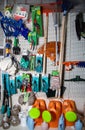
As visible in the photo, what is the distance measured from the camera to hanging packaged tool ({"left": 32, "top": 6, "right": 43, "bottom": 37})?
1859mm

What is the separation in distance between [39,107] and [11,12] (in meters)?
1.00

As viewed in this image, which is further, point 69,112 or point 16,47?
point 16,47

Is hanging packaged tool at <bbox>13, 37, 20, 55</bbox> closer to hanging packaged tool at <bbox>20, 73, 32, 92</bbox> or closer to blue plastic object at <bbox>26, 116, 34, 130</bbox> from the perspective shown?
hanging packaged tool at <bbox>20, 73, 32, 92</bbox>

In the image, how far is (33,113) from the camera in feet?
5.93

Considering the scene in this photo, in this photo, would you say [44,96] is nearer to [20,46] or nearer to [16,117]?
[16,117]

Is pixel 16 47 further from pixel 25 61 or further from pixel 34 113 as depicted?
pixel 34 113

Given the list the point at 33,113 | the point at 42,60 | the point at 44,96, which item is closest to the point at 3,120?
the point at 33,113

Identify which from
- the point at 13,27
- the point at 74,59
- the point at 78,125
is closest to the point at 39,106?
the point at 78,125

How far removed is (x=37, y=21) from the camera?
1886 millimetres

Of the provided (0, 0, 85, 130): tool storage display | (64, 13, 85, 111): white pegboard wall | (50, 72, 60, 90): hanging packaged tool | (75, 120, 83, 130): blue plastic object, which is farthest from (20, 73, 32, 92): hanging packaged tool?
(75, 120, 83, 130): blue plastic object

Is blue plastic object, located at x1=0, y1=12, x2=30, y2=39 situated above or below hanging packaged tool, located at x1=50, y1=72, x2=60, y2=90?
above

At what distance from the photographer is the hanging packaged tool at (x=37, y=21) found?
6.10ft

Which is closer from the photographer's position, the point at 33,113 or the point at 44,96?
the point at 33,113

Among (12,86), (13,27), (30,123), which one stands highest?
(13,27)
